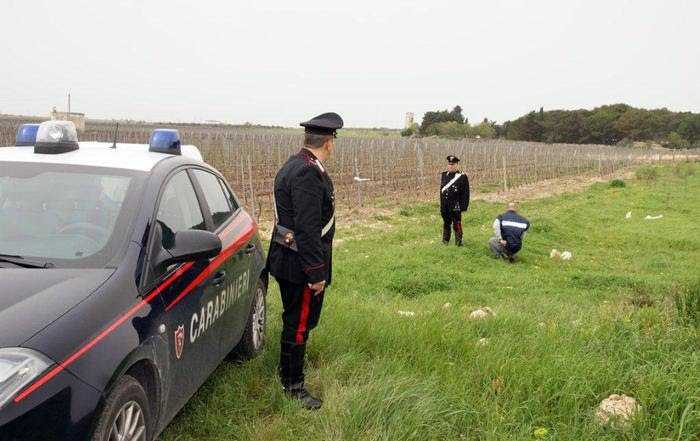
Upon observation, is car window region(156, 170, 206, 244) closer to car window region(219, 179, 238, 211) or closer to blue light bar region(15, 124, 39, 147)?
car window region(219, 179, 238, 211)

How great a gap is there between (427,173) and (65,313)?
2886 cm

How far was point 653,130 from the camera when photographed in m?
99.9

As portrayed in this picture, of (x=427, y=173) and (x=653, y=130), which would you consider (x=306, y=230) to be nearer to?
(x=427, y=173)

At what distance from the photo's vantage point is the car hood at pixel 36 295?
192 cm

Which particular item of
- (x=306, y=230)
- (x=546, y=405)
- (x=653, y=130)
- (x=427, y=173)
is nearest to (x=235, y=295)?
(x=306, y=230)

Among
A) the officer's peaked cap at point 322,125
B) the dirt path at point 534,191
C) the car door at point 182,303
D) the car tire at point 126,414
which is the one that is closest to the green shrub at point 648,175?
the dirt path at point 534,191

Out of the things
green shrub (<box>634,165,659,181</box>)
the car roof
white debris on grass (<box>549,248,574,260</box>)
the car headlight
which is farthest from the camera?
green shrub (<box>634,165,659,181</box>)

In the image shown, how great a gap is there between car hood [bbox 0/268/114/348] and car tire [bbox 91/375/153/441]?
13.7 inches

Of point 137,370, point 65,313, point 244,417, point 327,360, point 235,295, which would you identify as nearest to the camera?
point 65,313

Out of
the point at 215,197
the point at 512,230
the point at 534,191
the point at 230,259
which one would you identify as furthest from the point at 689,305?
the point at 534,191

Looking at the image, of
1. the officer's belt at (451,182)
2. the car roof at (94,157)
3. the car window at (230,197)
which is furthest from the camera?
the officer's belt at (451,182)

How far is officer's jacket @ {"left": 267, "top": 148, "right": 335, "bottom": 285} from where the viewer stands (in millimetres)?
3096

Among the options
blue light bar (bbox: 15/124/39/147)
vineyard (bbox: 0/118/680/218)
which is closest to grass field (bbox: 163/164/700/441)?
blue light bar (bbox: 15/124/39/147)

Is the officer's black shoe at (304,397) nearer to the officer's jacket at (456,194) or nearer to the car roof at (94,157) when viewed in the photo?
the car roof at (94,157)
